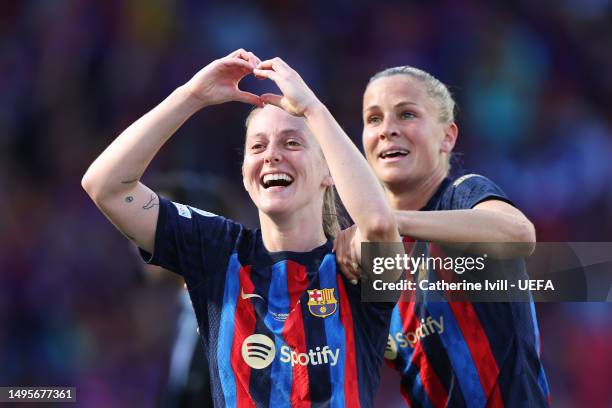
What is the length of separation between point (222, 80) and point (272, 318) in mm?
800

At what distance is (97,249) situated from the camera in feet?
26.0

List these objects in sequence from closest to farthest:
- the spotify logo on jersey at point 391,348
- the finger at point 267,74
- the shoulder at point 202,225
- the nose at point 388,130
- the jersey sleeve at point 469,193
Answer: the finger at point 267,74 → the shoulder at point 202,225 → the jersey sleeve at point 469,193 → the spotify logo on jersey at point 391,348 → the nose at point 388,130

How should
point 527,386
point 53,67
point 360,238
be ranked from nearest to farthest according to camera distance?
point 360,238 → point 527,386 → point 53,67

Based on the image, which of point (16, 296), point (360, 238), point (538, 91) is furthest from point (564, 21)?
point (360, 238)

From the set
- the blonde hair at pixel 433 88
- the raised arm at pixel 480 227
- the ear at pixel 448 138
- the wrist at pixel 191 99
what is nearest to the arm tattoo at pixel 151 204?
the wrist at pixel 191 99

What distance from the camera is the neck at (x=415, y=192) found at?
3.99 metres

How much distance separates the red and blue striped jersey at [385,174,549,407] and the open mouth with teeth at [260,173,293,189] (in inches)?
30.6

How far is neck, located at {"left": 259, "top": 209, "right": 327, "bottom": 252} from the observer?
3.24m

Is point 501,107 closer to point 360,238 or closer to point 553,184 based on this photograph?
point 553,184

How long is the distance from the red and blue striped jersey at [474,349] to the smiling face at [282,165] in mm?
690

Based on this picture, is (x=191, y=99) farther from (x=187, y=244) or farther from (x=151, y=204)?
(x=187, y=244)

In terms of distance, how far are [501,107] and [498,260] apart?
16.2 ft

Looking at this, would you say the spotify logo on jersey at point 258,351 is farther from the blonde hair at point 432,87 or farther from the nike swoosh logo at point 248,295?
the blonde hair at point 432,87

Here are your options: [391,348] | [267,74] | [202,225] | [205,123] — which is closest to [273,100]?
[267,74]
